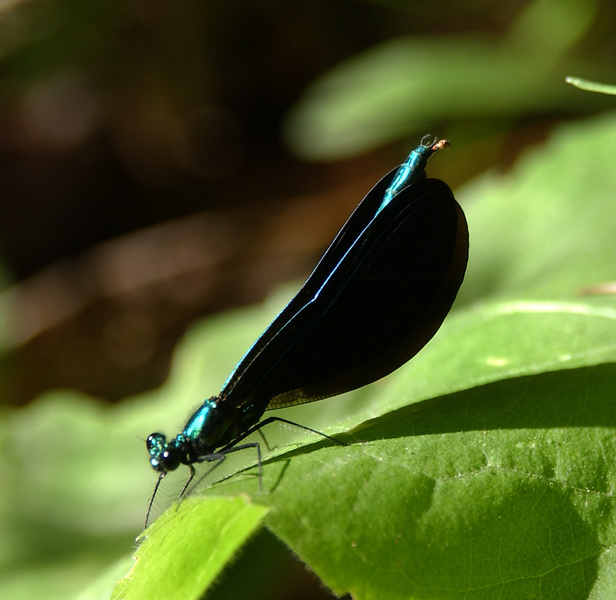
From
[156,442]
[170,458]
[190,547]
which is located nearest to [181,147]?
[156,442]

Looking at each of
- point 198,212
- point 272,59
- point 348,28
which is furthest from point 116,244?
point 348,28

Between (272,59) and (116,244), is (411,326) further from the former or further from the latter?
(272,59)

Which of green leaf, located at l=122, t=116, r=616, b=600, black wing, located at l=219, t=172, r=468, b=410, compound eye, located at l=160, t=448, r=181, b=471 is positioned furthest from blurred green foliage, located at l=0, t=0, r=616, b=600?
compound eye, located at l=160, t=448, r=181, b=471

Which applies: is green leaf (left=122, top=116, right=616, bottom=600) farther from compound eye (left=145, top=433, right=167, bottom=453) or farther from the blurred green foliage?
compound eye (left=145, top=433, right=167, bottom=453)

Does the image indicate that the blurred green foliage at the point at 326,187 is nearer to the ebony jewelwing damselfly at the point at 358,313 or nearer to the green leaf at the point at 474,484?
the green leaf at the point at 474,484

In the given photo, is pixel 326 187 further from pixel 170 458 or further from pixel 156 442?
Answer: pixel 170 458

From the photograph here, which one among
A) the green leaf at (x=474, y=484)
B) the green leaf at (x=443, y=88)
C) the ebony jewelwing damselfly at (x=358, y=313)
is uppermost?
the green leaf at (x=443, y=88)

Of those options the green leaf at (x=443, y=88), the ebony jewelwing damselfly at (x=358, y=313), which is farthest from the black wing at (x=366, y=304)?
the green leaf at (x=443, y=88)
